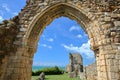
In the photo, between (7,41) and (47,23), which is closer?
(7,41)

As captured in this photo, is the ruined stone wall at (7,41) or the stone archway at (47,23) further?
the ruined stone wall at (7,41)

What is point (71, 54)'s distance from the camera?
765 inches

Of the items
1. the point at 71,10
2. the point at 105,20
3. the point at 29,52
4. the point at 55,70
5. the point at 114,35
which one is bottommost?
the point at 55,70

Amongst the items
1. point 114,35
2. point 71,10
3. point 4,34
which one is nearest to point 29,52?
point 4,34

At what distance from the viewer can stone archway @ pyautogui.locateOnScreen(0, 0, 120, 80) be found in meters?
4.90

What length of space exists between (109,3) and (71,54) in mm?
14303

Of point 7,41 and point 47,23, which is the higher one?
point 47,23

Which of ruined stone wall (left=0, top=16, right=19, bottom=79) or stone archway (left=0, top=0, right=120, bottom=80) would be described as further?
ruined stone wall (left=0, top=16, right=19, bottom=79)

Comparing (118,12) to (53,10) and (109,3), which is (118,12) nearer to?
(109,3)

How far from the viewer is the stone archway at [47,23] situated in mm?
4898

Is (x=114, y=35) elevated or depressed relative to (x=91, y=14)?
depressed

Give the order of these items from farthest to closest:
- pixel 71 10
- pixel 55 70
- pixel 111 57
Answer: pixel 55 70, pixel 71 10, pixel 111 57

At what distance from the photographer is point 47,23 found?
6.16 meters

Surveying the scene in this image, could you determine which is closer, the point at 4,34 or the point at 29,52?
the point at 4,34
